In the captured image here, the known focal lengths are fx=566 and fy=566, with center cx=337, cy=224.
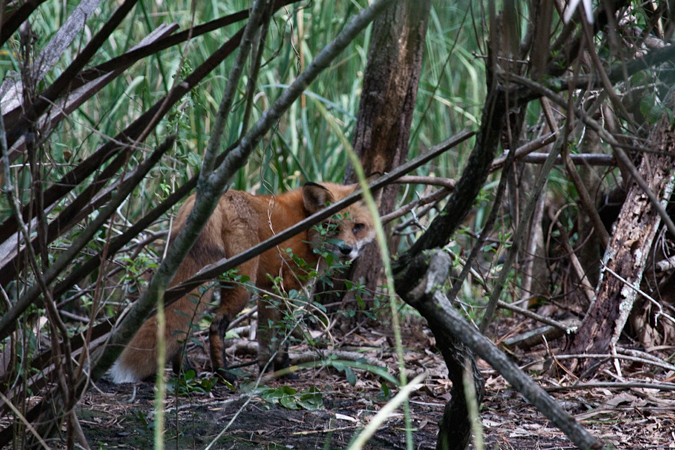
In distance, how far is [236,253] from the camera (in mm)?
3898

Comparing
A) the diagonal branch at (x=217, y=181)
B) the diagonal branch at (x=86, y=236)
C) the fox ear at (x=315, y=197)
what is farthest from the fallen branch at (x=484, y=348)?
the fox ear at (x=315, y=197)

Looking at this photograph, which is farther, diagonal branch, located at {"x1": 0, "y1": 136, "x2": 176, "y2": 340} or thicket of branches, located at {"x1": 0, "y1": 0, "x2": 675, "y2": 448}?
diagonal branch, located at {"x1": 0, "y1": 136, "x2": 176, "y2": 340}

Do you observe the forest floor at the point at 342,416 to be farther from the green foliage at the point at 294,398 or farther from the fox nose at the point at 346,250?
the fox nose at the point at 346,250

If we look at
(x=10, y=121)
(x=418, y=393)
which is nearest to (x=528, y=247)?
(x=418, y=393)

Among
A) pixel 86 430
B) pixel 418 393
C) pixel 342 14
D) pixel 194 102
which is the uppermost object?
pixel 342 14

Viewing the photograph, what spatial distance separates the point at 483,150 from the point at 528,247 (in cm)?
345

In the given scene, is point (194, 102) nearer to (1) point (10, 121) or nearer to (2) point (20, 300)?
(1) point (10, 121)

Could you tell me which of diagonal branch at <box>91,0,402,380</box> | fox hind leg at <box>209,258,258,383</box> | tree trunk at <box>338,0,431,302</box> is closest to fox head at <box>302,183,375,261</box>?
tree trunk at <box>338,0,431,302</box>

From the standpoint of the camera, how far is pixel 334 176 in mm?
6578

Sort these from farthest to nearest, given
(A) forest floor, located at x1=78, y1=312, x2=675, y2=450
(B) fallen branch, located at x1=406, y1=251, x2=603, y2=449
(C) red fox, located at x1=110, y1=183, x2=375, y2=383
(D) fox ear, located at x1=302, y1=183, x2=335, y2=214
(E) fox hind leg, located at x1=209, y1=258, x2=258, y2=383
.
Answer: (D) fox ear, located at x1=302, y1=183, x2=335, y2=214 < (E) fox hind leg, located at x1=209, y1=258, x2=258, y2=383 < (C) red fox, located at x1=110, y1=183, x2=375, y2=383 < (A) forest floor, located at x1=78, y1=312, x2=675, y2=450 < (B) fallen branch, located at x1=406, y1=251, x2=603, y2=449

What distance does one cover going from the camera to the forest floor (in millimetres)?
2414

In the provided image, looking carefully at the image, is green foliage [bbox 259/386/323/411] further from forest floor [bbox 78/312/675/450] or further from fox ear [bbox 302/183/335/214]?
fox ear [bbox 302/183/335/214]

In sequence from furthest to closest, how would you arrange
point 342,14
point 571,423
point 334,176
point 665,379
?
point 342,14, point 334,176, point 665,379, point 571,423

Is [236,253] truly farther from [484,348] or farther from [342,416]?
[484,348]
